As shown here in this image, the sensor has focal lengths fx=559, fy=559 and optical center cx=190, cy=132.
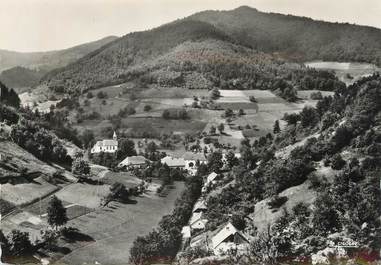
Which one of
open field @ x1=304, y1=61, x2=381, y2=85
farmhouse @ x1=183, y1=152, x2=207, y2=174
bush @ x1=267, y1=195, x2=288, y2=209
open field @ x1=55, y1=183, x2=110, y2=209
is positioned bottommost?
bush @ x1=267, y1=195, x2=288, y2=209

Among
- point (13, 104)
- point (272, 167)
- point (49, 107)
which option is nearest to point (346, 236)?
point (272, 167)

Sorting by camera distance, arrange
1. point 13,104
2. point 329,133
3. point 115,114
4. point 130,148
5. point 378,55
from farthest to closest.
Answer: point 13,104 → point 378,55 → point 329,133 → point 115,114 → point 130,148

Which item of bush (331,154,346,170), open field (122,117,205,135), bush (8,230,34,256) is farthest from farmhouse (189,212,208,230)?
bush (8,230,34,256)

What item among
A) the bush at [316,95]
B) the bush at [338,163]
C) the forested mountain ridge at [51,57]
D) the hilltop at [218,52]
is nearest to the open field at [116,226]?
the bush at [338,163]

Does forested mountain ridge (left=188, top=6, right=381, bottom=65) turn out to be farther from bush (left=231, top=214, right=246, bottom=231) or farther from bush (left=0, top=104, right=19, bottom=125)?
bush (left=231, top=214, right=246, bottom=231)

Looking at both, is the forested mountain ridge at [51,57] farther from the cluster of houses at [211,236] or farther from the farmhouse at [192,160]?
the cluster of houses at [211,236]

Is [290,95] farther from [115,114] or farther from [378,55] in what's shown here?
[115,114]

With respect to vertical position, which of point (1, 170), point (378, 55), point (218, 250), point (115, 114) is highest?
point (378, 55)
